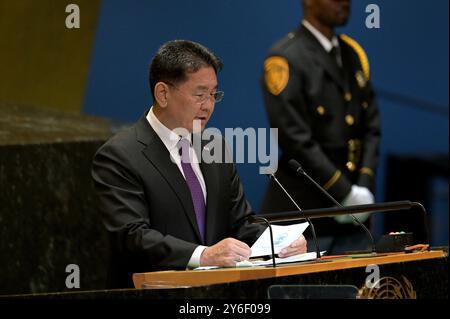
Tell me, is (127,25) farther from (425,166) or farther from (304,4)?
(425,166)

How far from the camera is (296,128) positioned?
5.35m

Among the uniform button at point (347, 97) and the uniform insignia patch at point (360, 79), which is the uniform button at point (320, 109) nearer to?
the uniform button at point (347, 97)

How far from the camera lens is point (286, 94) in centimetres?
537

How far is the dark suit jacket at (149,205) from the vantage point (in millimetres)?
3562

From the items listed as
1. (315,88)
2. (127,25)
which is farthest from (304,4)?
(127,25)

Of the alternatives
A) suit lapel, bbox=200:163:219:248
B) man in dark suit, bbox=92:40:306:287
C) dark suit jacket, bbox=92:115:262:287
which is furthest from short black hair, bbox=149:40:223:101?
suit lapel, bbox=200:163:219:248

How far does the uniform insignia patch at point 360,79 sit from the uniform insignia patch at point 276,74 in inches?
18.4

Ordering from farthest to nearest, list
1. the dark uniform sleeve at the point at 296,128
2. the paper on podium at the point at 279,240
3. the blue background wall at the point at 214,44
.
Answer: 1. the blue background wall at the point at 214,44
2. the dark uniform sleeve at the point at 296,128
3. the paper on podium at the point at 279,240

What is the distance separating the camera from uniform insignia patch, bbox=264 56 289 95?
5.40 m

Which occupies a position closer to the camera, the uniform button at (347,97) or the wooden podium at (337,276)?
the wooden podium at (337,276)

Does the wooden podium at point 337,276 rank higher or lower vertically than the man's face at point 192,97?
lower

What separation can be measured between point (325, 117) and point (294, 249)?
6.58ft

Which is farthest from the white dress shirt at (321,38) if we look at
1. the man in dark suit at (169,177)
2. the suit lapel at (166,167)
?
the suit lapel at (166,167)

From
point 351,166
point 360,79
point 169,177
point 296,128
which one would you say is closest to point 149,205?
point 169,177
